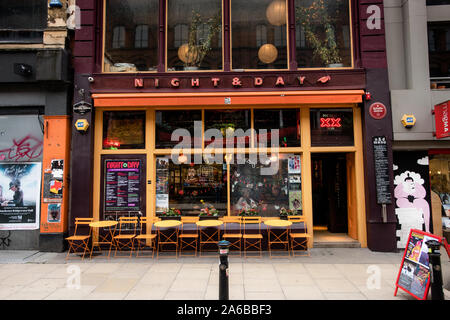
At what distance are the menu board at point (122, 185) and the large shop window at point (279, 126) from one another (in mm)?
3712

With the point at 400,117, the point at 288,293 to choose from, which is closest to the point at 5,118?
the point at 288,293

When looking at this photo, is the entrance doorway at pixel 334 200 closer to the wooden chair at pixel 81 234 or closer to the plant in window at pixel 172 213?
the plant in window at pixel 172 213

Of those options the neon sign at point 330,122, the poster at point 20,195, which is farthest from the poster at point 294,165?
the poster at point 20,195

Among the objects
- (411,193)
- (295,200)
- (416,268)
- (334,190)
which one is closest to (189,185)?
(295,200)

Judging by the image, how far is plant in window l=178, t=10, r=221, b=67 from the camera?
8.80 meters

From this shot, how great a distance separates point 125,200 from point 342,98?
6812 mm

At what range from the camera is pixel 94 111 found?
8.45m

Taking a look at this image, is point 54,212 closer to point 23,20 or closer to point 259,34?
point 23,20

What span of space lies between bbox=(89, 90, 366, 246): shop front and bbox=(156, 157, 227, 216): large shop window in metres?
0.03

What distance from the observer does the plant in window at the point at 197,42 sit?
880 cm

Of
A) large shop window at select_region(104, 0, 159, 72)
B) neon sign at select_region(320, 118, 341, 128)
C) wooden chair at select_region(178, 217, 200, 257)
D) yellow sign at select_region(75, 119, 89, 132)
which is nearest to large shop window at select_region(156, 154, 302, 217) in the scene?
wooden chair at select_region(178, 217, 200, 257)

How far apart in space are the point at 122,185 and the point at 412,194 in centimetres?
823

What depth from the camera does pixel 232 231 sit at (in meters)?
7.89

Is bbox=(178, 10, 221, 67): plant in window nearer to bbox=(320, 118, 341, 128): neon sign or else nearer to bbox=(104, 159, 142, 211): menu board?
bbox=(104, 159, 142, 211): menu board
